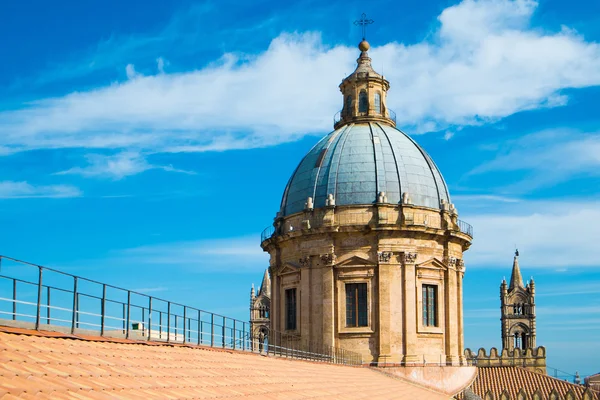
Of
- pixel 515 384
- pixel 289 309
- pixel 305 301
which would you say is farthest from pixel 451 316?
pixel 515 384

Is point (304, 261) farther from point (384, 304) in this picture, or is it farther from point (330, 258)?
point (384, 304)

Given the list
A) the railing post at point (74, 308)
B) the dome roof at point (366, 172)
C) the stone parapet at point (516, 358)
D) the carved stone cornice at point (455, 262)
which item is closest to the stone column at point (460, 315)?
the carved stone cornice at point (455, 262)

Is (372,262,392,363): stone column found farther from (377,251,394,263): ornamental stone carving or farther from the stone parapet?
the stone parapet

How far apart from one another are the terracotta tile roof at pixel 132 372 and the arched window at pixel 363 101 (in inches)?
1012

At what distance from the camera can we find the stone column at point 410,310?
41.2m

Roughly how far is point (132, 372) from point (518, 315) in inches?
3045

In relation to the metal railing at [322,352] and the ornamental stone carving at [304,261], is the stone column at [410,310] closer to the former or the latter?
the metal railing at [322,352]

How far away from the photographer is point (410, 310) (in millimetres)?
41594

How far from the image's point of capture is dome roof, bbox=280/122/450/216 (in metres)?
42.9

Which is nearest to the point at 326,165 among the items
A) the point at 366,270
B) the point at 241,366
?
the point at 366,270

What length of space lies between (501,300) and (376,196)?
49.1 metres

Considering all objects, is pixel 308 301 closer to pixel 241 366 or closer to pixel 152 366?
pixel 241 366

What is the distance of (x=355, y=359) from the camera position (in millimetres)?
41375

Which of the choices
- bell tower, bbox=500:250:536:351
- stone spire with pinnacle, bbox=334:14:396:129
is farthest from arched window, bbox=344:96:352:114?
bell tower, bbox=500:250:536:351
